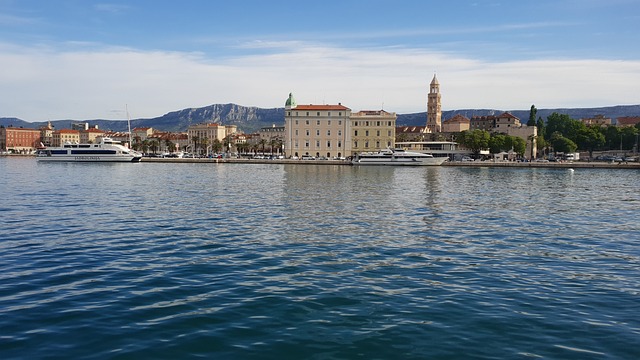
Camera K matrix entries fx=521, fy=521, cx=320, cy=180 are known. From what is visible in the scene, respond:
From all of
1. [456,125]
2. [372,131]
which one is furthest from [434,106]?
[372,131]

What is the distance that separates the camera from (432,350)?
25.5 ft

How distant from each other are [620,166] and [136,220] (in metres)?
88.1

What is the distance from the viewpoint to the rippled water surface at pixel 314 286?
7949 millimetres

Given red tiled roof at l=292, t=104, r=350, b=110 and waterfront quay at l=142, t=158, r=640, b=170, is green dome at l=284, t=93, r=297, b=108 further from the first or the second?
waterfront quay at l=142, t=158, r=640, b=170

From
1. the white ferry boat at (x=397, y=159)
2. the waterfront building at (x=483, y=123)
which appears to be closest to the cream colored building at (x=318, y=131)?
the white ferry boat at (x=397, y=159)

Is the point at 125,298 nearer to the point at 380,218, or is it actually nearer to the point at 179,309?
the point at 179,309

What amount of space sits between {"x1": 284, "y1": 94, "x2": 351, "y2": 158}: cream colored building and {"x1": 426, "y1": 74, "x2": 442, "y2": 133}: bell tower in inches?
2446

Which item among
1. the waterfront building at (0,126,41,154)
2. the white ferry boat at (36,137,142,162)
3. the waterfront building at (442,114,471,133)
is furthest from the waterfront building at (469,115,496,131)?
the waterfront building at (0,126,41,154)

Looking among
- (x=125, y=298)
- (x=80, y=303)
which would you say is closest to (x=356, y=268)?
(x=125, y=298)

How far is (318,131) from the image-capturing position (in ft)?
365

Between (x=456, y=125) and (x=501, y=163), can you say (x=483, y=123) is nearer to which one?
(x=456, y=125)

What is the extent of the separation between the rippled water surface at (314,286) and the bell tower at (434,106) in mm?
146529

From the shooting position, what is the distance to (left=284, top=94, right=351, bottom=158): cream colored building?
364ft

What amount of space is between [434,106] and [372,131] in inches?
2368
